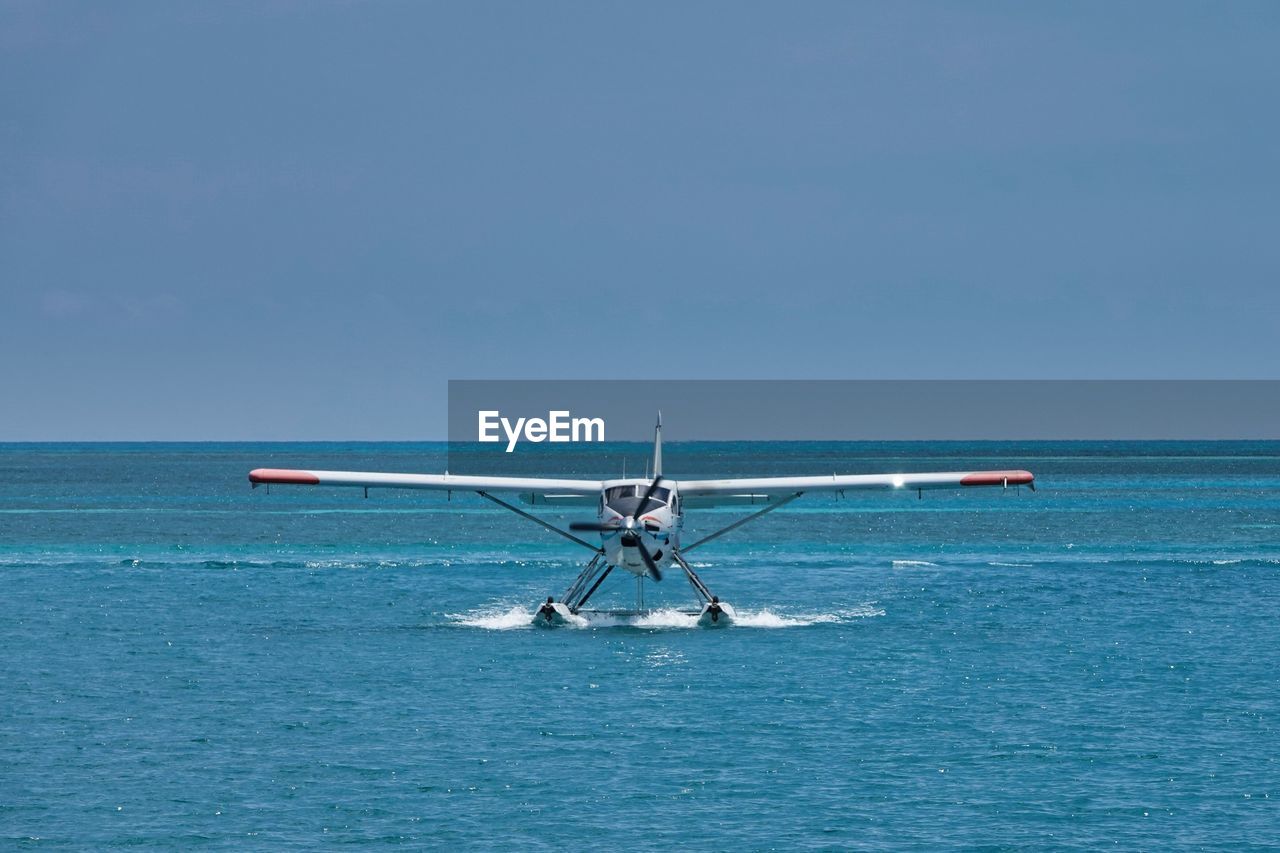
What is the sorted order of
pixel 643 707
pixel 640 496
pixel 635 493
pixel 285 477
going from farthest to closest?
pixel 285 477 < pixel 635 493 < pixel 640 496 < pixel 643 707

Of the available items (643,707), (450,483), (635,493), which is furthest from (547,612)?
(643,707)

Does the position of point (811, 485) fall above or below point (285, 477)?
below

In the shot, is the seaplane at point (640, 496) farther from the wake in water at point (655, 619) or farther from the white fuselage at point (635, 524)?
the wake in water at point (655, 619)

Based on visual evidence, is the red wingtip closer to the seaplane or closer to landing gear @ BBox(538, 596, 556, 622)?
the seaplane

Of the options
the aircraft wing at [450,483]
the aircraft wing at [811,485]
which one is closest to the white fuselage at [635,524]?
the aircraft wing at [450,483]

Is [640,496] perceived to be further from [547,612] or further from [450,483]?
[450,483]

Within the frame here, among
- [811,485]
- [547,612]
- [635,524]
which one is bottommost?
[547,612]
